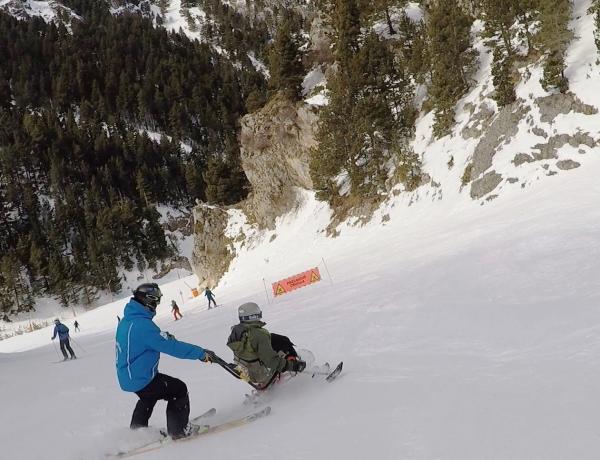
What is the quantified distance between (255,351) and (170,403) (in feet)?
4.02

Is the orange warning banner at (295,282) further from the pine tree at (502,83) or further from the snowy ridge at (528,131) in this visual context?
the pine tree at (502,83)

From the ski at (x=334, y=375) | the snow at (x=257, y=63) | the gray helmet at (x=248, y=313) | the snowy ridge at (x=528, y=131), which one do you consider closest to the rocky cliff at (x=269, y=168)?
the snowy ridge at (x=528, y=131)

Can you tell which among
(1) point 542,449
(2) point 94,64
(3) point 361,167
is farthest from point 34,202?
(1) point 542,449

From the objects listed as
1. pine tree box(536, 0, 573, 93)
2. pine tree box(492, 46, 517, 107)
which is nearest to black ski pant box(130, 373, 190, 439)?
pine tree box(536, 0, 573, 93)

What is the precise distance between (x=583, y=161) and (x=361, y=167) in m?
14.8

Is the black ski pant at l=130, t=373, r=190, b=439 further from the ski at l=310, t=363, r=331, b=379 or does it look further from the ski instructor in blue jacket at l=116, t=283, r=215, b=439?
the ski at l=310, t=363, r=331, b=379

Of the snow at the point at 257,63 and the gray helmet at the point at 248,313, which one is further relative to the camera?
the snow at the point at 257,63

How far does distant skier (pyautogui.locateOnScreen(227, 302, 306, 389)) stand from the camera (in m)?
5.86

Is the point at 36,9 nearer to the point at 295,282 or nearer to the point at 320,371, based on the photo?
the point at 295,282

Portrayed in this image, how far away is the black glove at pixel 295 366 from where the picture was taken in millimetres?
6061

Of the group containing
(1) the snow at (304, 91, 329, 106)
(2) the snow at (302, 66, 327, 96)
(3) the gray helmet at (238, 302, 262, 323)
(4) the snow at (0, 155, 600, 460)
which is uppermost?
(2) the snow at (302, 66, 327, 96)

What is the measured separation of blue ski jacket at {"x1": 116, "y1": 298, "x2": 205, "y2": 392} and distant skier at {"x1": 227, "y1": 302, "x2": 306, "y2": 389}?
1.15m

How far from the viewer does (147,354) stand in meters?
4.79

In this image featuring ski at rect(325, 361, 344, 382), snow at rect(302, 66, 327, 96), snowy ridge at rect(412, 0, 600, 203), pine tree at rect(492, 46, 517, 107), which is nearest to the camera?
ski at rect(325, 361, 344, 382)
